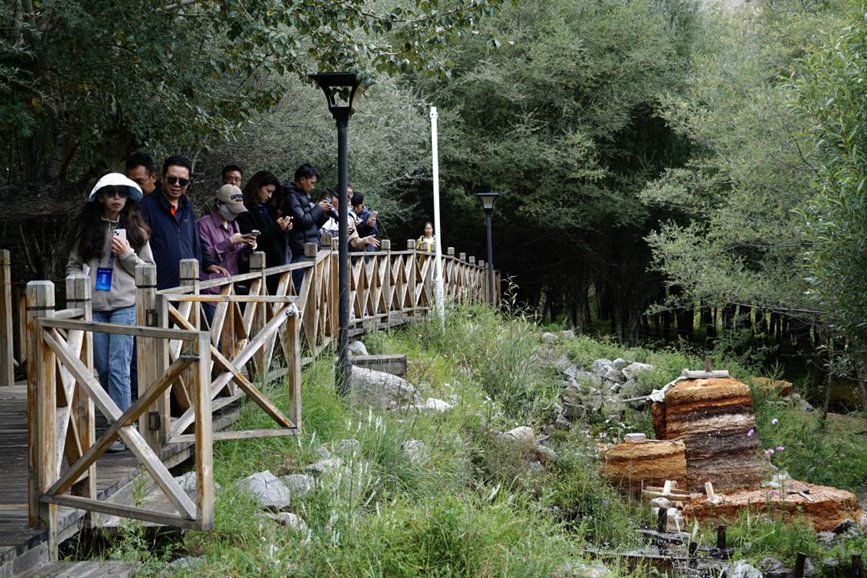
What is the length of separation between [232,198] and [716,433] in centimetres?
786

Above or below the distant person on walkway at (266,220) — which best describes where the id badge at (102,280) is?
below

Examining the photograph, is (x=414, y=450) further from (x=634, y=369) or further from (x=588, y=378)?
(x=634, y=369)

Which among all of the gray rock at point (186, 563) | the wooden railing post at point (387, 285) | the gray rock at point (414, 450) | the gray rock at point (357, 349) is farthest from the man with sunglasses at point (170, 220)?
the wooden railing post at point (387, 285)

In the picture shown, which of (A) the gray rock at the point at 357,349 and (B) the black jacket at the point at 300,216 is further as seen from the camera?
(A) the gray rock at the point at 357,349

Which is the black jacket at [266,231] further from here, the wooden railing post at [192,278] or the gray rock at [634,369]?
the gray rock at [634,369]

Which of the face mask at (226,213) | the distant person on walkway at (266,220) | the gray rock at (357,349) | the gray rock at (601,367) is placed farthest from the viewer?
the gray rock at (601,367)

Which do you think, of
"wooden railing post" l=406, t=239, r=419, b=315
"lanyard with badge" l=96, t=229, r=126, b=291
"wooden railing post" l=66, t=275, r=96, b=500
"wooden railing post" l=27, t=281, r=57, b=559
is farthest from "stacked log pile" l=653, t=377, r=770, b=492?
"wooden railing post" l=27, t=281, r=57, b=559

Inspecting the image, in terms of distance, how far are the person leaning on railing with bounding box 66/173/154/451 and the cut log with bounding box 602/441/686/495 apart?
7.17 m

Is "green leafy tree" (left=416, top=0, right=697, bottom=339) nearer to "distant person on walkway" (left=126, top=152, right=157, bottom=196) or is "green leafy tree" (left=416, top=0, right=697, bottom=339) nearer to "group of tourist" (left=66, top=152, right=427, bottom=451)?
"group of tourist" (left=66, top=152, right=427, bottom=451)

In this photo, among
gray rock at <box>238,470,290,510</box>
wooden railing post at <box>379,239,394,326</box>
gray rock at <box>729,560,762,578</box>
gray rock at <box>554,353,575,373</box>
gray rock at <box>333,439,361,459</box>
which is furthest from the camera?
gray rock at <box>554,353,575,373</box>

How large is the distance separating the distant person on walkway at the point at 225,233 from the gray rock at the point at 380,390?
1.57m

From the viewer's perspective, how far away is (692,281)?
741 inches

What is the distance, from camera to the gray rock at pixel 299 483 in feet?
19.4

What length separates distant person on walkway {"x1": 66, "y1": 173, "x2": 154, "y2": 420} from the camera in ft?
18.8
